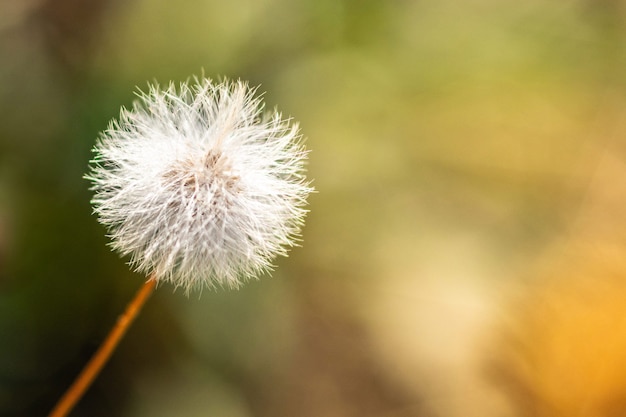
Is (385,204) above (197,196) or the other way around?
above

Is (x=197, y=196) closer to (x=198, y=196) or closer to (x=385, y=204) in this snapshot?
(x=198, y=196)

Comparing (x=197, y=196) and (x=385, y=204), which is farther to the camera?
(x=385, y=204)

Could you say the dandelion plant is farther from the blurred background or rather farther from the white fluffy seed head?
the blurred background

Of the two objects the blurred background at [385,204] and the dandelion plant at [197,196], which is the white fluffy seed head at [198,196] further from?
the blurred background at [385,204]

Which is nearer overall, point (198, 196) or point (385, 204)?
point (198, 196)

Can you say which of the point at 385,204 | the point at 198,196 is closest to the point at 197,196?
the point at 198,196

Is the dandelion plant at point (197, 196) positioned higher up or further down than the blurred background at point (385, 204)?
further down

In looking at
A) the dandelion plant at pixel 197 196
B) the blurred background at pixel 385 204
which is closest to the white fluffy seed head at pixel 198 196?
the dandelion plant at pixel 197 196
